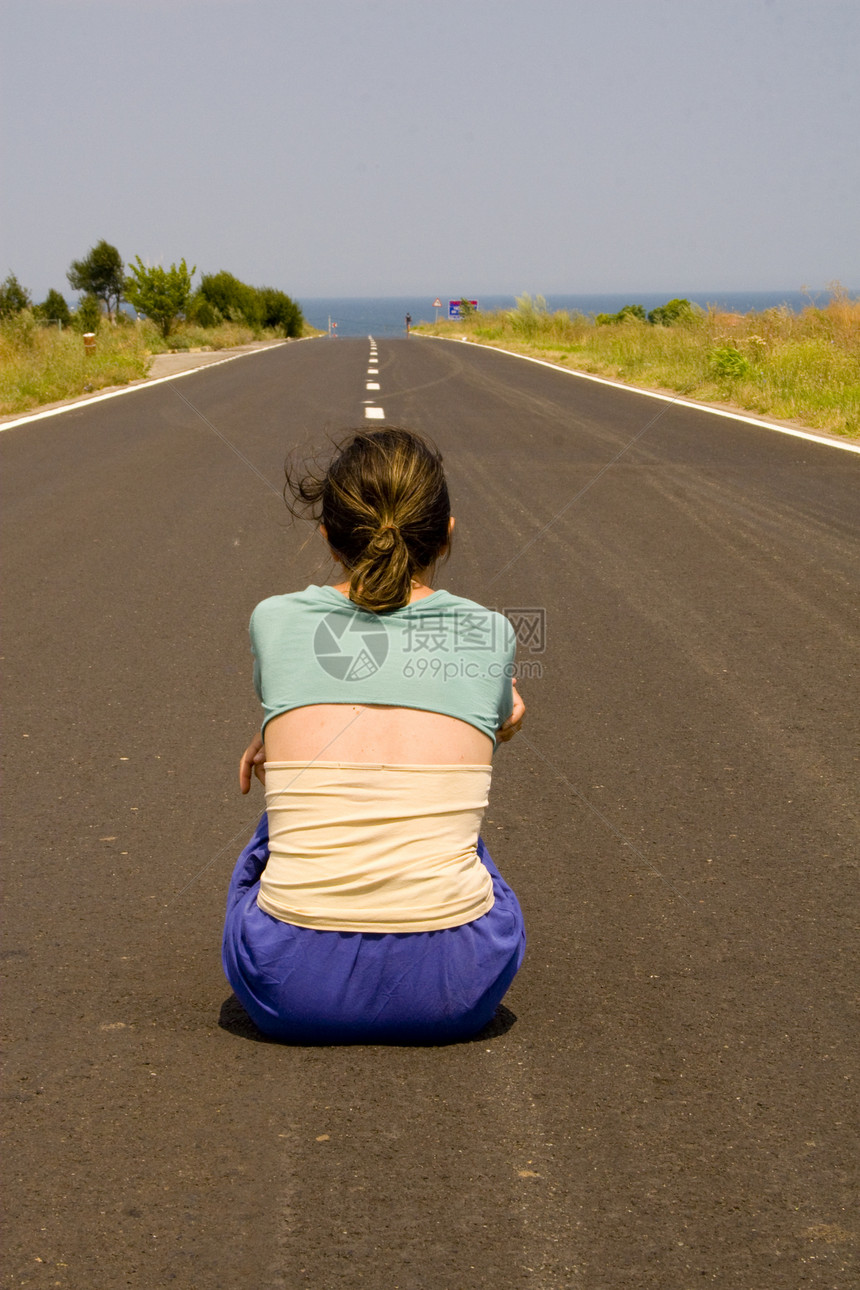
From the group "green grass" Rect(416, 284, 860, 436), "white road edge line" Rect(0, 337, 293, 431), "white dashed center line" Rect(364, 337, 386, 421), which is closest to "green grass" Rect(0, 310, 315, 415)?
"white road edge line" Rect(0, 337, 293, 431)

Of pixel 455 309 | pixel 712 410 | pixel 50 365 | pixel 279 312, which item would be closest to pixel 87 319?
pixel 279 312

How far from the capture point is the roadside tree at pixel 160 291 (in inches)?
1828

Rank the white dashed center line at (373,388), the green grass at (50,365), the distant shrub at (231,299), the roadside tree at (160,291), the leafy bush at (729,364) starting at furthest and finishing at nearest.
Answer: the distant shrub at (231,299) → the roadside tree at (160,291) → the leafy bush at (729,364) → the green grass at (50,365) → the white dashed center line at (373,388)

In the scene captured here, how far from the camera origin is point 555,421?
54.0 feet

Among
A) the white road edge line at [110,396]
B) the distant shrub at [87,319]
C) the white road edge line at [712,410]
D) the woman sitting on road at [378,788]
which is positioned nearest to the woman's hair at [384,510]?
the woman sitting on road at [378,788]

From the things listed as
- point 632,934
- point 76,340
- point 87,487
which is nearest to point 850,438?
point 87,487

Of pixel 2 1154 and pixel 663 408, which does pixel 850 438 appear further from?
pixel 2 1154

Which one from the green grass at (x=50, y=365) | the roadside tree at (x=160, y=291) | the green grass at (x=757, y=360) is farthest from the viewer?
the roadside tree at (x=160, y=291)

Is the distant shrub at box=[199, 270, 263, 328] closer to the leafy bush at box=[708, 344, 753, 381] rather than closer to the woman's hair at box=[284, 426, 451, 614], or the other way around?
the leafy bush at box=[708, 344, 753, 381]

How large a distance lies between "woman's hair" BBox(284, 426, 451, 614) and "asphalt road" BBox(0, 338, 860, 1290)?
1.08 meters

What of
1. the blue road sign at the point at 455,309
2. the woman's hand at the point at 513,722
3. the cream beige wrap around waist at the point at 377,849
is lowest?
the blue road sign at the point at 455,309

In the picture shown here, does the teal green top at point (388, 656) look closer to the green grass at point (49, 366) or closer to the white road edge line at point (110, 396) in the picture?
the white road edge line at point (110, 396)

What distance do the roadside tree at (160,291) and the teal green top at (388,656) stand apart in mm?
45326

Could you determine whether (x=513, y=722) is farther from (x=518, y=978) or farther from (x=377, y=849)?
(x=518, y=978)
